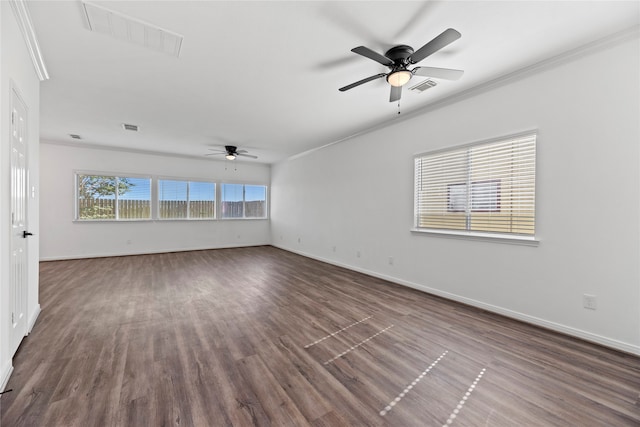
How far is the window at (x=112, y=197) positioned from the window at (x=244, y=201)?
6.77 ft

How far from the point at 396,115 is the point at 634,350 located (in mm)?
3688

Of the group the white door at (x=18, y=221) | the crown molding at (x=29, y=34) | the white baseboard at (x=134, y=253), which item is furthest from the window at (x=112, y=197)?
the white door at (x=18, y=221)

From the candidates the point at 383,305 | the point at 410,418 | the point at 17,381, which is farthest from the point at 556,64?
the point at 17,381

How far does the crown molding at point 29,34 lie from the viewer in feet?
6.11

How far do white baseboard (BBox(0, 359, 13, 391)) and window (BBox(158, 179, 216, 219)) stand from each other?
18.9 ft

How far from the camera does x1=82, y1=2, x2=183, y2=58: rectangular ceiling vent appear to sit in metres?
1.98

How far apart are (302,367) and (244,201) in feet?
23.1

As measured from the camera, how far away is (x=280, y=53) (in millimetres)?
2484

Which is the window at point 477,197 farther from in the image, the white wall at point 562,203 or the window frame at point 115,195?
the window frame at point 115,195

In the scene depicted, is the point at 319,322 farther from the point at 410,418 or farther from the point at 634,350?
the point at 634,350

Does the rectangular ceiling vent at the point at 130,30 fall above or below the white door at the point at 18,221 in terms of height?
above

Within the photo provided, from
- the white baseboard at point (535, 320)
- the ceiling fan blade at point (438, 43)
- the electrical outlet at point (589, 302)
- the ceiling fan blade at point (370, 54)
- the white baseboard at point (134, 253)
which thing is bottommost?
the white baseboard at point (134, 253)

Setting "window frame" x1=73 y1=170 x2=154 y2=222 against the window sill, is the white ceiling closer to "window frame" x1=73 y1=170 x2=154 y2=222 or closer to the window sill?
the window sill

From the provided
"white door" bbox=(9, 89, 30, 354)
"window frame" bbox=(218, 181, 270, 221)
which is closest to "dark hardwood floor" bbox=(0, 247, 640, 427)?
"white door" bbox=(9, 89, 30, 354)
